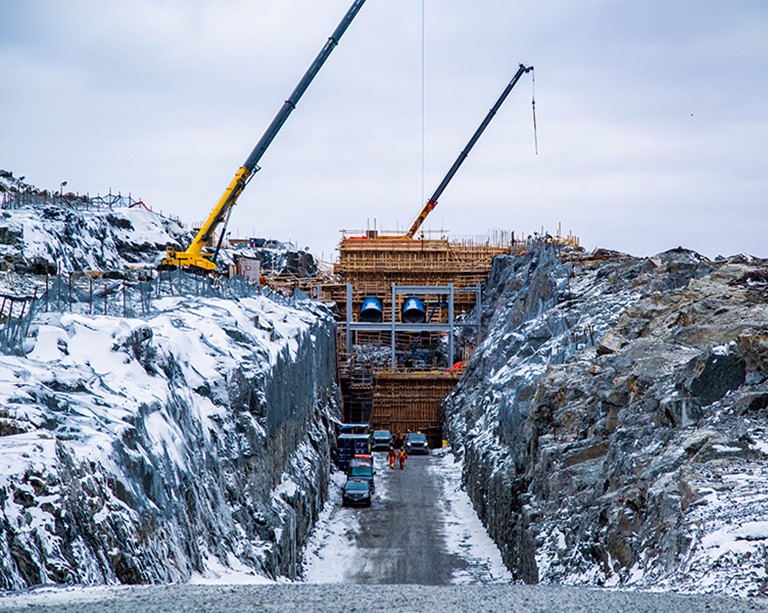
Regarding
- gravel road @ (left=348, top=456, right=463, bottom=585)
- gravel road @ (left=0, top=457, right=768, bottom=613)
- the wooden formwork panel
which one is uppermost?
gravel road @ (left=0, top=457, right=768, bottom=613)

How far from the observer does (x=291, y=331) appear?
4091 centimetres

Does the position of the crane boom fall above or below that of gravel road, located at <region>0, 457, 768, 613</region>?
above

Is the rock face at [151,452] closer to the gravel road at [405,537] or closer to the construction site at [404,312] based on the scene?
the gravel road at [405,537]

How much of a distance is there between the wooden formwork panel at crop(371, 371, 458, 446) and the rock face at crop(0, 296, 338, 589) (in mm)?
28362

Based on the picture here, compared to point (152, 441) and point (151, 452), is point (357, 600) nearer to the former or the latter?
point (151, 452)

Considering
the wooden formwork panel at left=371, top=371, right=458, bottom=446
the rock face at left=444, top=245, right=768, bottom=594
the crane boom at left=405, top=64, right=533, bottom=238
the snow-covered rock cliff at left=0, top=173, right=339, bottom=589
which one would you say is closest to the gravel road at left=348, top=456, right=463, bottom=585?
the rock face at left=444, top=245, right=768, bottom=594

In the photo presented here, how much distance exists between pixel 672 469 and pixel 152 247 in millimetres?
47507

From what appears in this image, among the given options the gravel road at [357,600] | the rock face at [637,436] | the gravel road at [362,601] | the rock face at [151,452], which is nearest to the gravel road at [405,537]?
the rock face at [637,436]

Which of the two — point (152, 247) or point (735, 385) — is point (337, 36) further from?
point (735, 385)

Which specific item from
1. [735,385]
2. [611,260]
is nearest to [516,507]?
[735,385]

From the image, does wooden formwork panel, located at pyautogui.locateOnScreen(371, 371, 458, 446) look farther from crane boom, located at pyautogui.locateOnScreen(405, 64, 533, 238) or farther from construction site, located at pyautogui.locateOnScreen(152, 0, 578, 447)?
crane boom, located at pyautogui.locateOnScreen(405, 64, 533, 238)

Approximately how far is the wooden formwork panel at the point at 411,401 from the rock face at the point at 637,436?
1571 centimetres

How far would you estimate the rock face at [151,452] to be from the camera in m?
14.2

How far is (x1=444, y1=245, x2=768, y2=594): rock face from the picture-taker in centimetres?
1616
